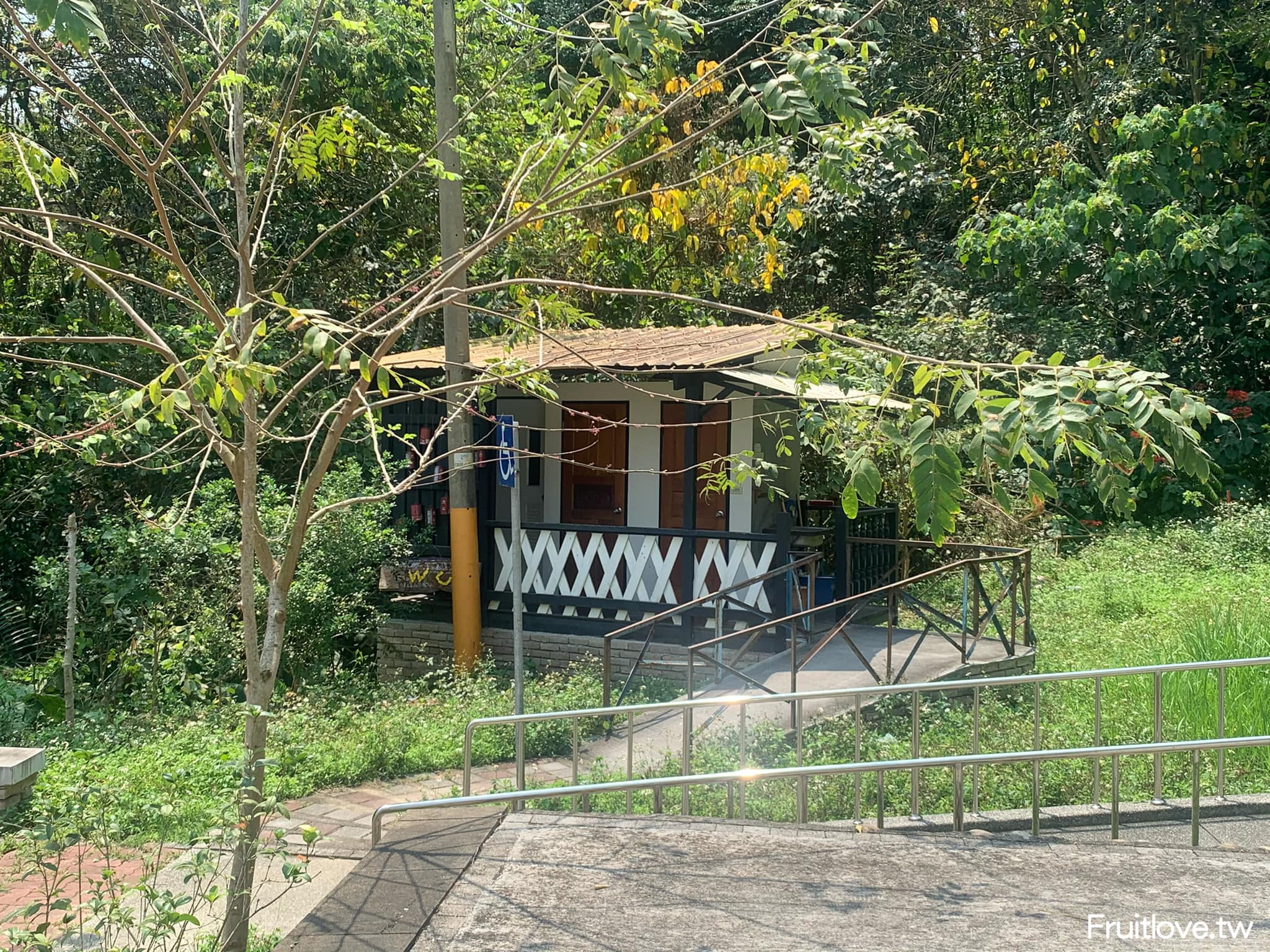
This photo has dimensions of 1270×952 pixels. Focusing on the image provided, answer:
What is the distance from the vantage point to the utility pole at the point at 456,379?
11.0 metres

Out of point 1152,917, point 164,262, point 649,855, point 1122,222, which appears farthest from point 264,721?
point 1122,222

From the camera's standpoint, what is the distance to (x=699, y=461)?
1334 cm

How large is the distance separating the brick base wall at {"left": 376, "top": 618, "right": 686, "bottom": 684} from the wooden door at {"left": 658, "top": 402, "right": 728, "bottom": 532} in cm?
151

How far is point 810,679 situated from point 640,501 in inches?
190

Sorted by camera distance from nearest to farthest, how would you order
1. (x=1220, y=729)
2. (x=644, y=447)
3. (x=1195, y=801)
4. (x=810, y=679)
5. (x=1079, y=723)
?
(x=1195, y=801) < (x=1220, y=729) < (x=1079, y=723) < (x=810, y=679) < (x=644, y=447)

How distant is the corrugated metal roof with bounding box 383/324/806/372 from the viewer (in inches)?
417

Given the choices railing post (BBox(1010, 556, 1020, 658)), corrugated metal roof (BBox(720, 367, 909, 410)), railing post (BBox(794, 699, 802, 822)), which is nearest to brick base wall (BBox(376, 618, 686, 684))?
corrugated metal roof (BBox(720, 367, 909, 410))

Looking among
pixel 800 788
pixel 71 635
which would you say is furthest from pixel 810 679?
→ pixel 71 635

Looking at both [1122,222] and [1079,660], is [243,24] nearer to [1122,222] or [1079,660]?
[1079,660]

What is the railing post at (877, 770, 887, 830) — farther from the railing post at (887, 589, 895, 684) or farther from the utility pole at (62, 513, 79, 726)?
the utility pole at (62, 513, 79, 726)

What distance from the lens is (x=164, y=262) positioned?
50.0ft

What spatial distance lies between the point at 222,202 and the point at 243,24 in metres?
11.1

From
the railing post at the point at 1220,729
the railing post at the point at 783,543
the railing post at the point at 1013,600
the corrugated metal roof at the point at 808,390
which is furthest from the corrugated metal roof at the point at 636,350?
the railing post at the point at 1220,729

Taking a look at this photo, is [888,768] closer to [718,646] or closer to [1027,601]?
[718,646]
